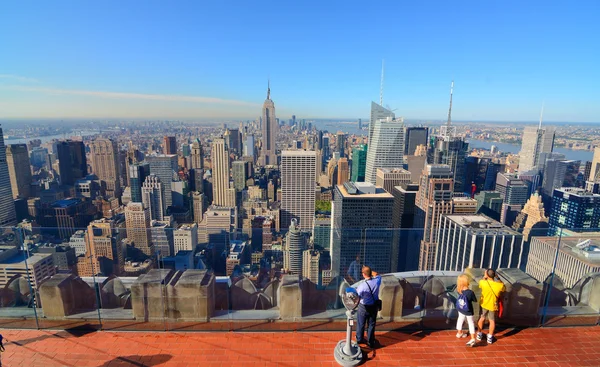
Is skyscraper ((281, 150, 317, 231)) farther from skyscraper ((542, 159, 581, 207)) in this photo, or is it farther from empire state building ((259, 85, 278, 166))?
skyscraper ((542, 159, 581, 207))

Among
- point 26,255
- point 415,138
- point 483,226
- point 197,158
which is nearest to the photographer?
point 26,255

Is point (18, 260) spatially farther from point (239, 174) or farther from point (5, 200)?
point (239, 174)

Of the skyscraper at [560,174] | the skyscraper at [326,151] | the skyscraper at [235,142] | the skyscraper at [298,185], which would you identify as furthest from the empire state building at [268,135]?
the skyscraper at [560,174]

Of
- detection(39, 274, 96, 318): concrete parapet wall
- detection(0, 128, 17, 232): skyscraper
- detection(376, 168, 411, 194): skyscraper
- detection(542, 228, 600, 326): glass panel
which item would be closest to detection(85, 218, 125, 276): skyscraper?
detection(39, 274, 96, 318): concrete parapet wall

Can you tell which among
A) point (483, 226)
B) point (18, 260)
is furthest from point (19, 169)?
point (483, 226)

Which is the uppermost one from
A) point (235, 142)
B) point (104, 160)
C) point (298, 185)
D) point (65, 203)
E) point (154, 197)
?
point (235, 142)

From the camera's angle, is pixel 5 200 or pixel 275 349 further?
pixel 5 200

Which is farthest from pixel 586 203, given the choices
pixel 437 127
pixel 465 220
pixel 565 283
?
pixel 437 127
